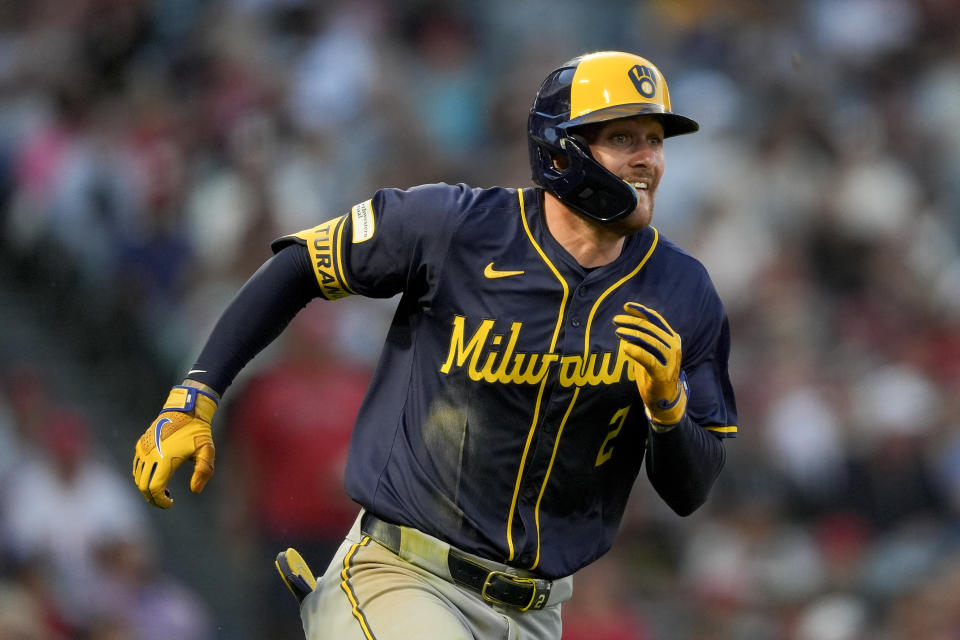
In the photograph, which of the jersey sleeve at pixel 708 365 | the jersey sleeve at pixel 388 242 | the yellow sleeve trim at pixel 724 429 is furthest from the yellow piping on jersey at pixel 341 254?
the yellow sleeve trim at pixel 724 429

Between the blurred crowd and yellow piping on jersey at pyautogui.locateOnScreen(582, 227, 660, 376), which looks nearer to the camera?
yellow piping on jersey at pyautogui.locateOnScreen(582, 227, 660, 376)

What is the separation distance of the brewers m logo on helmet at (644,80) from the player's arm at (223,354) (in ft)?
3.32

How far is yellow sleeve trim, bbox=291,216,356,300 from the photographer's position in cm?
388

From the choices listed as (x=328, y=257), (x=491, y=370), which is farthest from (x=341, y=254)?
(x=491, y=370)

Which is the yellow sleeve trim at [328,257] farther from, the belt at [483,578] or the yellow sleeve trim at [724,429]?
the yellow sleeve trim at [724,429]

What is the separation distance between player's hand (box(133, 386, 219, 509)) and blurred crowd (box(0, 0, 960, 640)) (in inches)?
109

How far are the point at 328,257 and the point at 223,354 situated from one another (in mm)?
392

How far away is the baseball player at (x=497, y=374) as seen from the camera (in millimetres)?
3797

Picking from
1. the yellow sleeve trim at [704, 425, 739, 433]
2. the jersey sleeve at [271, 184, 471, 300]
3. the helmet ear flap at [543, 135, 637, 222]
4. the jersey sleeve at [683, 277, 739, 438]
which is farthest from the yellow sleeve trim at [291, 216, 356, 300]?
the yellow sleeve trim at [704, 425, 739, 433]

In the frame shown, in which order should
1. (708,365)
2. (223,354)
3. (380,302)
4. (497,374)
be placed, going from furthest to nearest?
(380,302)
(708,365)
(223,354)
(497,374)

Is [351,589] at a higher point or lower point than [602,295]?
lower

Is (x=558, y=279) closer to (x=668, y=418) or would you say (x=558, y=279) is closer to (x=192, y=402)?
(x=668, y=418)

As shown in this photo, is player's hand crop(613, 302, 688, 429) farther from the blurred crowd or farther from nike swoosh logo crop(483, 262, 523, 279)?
the blurred crowd

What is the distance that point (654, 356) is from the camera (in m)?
3.54
